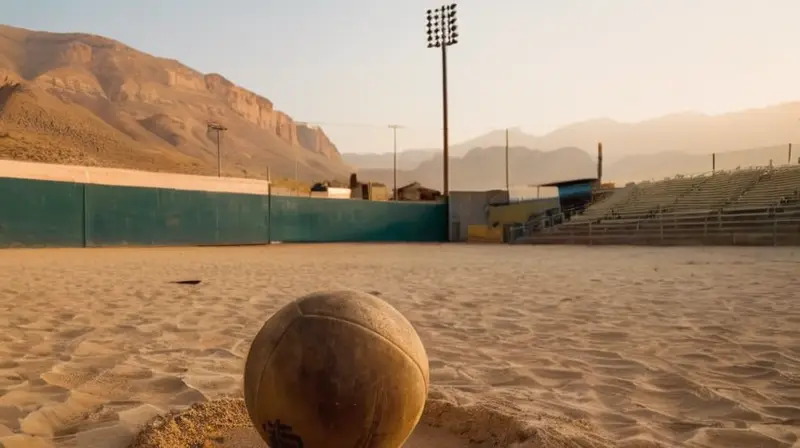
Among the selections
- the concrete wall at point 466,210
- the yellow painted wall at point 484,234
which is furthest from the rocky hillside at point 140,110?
the yellow painted wall at point 484,234

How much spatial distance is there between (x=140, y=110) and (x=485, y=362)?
12979cm

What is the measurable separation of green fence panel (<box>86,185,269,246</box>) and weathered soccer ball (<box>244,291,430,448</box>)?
2375cm

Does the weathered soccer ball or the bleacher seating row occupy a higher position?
the bleacher seating row

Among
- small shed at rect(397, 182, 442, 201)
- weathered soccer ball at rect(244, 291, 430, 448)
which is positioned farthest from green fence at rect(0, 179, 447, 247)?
weathered soccer ball at rect(244, 291, 430, 448)

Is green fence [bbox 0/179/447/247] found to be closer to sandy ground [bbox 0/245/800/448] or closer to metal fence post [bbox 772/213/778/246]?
sandy ground [bbox 0/245/800/448]

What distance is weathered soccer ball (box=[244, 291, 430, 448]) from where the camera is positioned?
222 centimetres

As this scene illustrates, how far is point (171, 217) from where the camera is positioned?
83.9 ft

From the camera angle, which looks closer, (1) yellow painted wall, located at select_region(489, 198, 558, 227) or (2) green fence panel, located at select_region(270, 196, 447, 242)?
(2) green fence panel, located at select_region(270, 196, 447, 242)

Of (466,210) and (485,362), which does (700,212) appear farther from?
(485,362)

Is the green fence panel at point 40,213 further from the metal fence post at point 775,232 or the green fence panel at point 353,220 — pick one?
the metal fence post at point 775,232

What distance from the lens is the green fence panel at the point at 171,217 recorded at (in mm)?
23469

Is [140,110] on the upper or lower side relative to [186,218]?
upper

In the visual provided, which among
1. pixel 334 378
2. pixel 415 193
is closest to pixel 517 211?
pixel 415 193

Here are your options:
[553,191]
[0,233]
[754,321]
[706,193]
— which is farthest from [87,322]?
[553,191]
